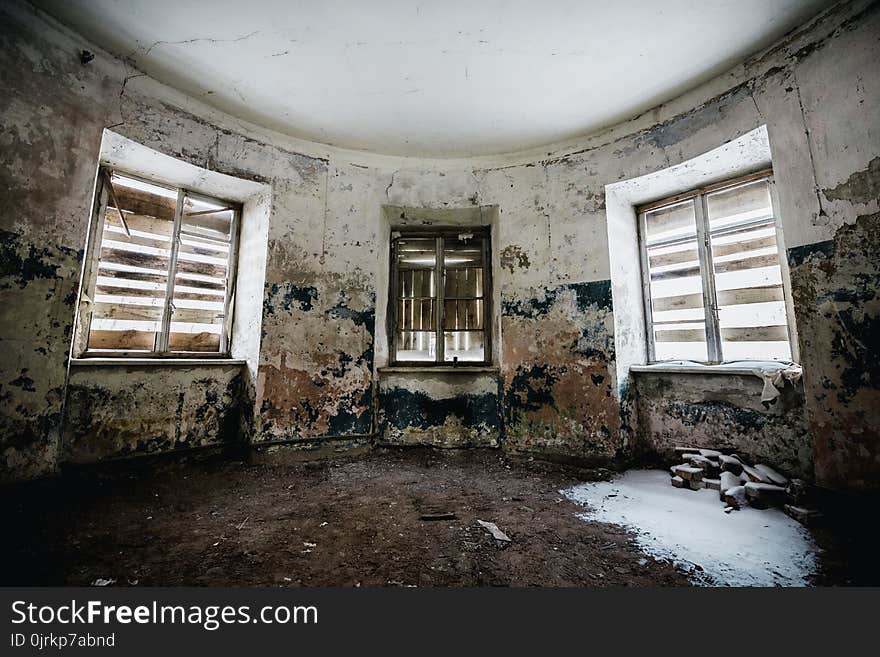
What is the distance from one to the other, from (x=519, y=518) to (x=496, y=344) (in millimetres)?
1899

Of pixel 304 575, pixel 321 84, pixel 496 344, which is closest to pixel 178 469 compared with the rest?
pixel 304 575

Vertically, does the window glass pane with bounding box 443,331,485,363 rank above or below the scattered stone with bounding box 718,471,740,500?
above

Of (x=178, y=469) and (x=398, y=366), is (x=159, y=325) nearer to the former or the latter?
(x=178, y=469)

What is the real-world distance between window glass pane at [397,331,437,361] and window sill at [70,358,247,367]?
1507 millimetres

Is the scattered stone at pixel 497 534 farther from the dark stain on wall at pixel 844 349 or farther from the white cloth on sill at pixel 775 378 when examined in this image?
the white cloth on sill at pixel 775 378

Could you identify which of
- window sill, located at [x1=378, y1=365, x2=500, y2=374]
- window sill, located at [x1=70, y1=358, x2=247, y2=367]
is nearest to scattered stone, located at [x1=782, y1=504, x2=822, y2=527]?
window sill, located at [x1=378, y1=365, x2=500, y2=374]

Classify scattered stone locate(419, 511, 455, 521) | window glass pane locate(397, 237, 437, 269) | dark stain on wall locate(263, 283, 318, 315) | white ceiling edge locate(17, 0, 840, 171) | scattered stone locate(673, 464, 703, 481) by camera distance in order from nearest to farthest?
scattered stone locate(419, 511, 455, 521) < white ceiling edge locate(17, 0, 840, 171) < scattered stone locate(673, 464, 703, 481) < dark stain on wall locate(263, 283, 318, 315) < window glass pane locate(397, 237, 437, 269)

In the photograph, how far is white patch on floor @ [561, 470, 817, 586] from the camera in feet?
5.17

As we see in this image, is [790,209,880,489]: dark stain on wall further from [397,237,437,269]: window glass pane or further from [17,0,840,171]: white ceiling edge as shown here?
[397,237,437,269]: window glass pane

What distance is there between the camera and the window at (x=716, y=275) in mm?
2838

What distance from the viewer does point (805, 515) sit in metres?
1.98

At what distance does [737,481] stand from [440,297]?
285 centimetres

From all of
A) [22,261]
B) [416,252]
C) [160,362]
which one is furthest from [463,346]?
[22,261]

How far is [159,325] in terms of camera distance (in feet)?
10.4
